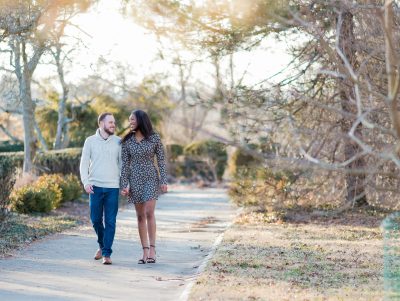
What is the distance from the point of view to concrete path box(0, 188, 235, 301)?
8.52 m

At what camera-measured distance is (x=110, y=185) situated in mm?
10617

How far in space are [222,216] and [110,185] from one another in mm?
8828

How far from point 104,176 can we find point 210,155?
24.1 metres

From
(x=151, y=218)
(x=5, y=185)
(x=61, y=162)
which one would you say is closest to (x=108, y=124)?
(x=151, y=218)

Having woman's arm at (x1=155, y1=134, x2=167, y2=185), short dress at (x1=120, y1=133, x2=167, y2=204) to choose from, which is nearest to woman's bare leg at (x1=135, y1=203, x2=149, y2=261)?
short dress at (x1=120, y1=133, x2=167, y2=204)

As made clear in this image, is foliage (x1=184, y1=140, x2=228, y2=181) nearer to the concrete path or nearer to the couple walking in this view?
the concrete path

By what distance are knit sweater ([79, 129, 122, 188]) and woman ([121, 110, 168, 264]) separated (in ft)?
0.33

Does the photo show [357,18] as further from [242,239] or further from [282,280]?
[282,280]

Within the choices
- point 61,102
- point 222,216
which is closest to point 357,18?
point 222,216

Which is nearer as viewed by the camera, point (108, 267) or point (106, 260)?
point (108, 267)

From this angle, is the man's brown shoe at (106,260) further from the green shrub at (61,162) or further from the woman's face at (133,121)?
the green shrub at (61,162)

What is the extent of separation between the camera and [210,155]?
34.7 meters

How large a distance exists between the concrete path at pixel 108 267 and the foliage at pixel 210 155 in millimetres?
17778

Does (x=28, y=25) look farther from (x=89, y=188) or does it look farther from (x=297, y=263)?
(x=297, y=263)
